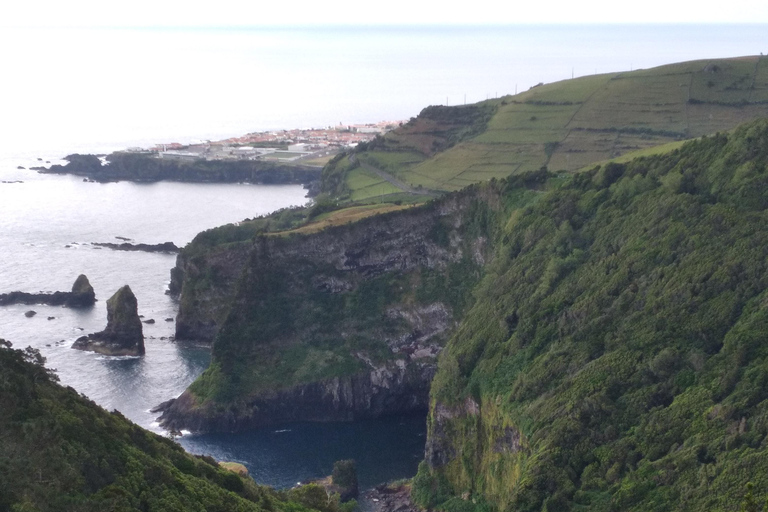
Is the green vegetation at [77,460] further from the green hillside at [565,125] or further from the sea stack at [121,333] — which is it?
the green hillside at [565,125]

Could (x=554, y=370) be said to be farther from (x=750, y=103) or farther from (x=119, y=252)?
(x=119, y=252)

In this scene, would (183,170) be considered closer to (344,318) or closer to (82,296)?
(82,296)

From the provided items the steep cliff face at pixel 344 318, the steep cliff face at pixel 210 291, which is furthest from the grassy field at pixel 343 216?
the steep cliff face at pixel 210 291

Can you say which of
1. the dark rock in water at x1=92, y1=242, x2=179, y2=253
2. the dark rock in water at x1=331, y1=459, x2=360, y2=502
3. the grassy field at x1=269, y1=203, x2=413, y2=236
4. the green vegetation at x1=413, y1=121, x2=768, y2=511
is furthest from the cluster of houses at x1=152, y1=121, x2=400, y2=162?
the dark rock in water at x1=331, y1=459, x2=360, y2=502

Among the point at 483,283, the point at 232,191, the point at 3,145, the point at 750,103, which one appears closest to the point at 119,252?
the point at 232,191

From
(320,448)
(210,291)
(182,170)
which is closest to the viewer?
(320,448)

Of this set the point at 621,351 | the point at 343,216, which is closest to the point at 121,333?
the point at 343,216
